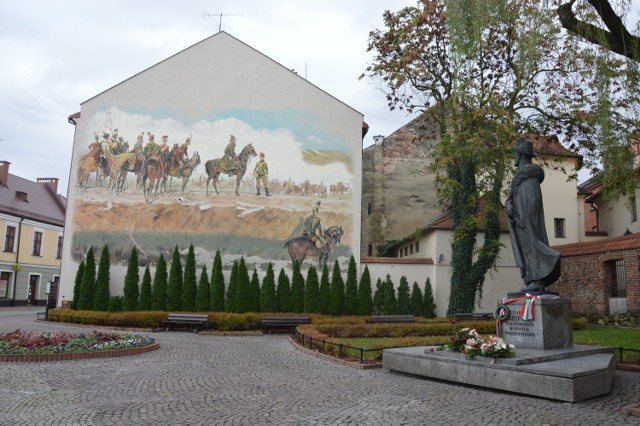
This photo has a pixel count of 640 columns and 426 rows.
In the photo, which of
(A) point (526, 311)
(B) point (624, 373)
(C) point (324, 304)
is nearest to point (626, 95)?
(A) point (526, 311)

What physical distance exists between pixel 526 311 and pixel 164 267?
16.6m

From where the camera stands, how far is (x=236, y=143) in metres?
23.8

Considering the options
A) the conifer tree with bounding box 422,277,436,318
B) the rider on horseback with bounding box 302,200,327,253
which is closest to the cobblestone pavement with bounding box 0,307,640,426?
the rider on horseback with bounding box 302,200,327,253

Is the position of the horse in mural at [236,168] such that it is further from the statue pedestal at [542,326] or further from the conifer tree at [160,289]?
the statue pedestal at [542,326]

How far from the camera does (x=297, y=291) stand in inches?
882

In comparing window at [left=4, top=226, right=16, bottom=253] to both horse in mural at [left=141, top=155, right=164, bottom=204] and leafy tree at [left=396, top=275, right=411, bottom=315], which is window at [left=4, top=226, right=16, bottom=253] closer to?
horse in mural at [left=141, top=155, right=164, bottom=204]

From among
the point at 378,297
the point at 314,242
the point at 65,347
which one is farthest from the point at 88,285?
the point at 378,297

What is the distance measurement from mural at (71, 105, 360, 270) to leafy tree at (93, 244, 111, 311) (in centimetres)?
68

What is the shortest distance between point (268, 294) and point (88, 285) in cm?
766

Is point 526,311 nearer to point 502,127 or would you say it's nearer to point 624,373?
point 624,373

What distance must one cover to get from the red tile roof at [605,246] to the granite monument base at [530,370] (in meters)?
10.6

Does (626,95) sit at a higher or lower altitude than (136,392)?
higher

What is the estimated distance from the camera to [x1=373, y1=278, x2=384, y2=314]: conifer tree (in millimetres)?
22812

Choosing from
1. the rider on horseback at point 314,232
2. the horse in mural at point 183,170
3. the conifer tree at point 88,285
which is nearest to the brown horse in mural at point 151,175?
the horse in mural at point 183,170
